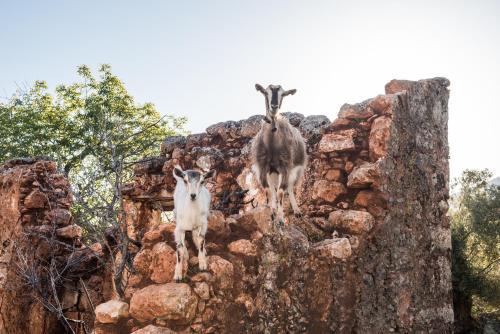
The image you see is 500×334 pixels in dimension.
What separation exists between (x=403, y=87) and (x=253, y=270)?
445 cm

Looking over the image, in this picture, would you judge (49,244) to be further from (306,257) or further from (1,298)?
(306,257)

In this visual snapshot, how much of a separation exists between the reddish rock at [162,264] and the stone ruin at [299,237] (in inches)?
0.5

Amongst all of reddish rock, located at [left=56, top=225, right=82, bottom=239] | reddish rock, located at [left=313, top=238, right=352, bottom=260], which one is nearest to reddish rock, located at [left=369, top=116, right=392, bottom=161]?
reddish rock, located at [left=313, top=238, right=352, bottom=260]

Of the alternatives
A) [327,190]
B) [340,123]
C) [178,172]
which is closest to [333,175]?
[327,190]

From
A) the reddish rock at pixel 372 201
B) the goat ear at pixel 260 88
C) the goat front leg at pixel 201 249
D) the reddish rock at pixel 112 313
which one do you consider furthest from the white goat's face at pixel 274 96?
the reddish rock at pixel 112 313

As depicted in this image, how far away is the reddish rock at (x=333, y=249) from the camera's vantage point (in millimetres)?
5883

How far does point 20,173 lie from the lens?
10.2 metres

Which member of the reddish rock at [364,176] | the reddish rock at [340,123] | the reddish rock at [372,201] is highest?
the reddish rock at [340,123]

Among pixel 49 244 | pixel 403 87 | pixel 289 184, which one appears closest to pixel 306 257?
pixel 289 184

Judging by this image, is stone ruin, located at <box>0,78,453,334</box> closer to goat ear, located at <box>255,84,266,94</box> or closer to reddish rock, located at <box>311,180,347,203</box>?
reddish rock, located at <box>311,180,347,203</box>

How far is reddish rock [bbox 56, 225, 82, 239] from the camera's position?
10.5m

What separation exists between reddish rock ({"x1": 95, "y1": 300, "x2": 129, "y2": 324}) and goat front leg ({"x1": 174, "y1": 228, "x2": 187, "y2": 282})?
0.67 m

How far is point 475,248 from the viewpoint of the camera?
57.2ft

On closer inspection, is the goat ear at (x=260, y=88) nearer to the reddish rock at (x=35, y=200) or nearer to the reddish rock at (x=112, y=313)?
the reddish rock at (x=112, y=313)
